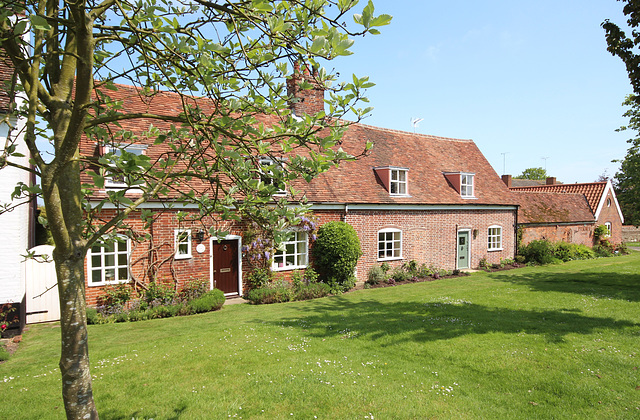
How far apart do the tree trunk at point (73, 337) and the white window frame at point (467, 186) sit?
2205 centimetres

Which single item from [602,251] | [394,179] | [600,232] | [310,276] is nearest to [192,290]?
[310,276]

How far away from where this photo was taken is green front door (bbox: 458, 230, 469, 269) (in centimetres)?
2230

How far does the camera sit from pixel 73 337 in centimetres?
347

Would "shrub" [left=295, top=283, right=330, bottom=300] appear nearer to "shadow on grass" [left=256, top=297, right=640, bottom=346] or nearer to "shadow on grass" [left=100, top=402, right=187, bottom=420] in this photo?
"shadow on grass" [left=256, top=297, right=640, bottom=346]

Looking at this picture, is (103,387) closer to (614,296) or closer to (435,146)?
(614,296)

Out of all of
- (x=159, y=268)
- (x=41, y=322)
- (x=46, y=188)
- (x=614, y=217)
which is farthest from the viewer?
(x=614, y=217)

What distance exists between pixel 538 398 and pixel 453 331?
345 cm

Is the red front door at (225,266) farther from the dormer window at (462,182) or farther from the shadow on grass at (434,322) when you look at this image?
the dormer window at (462,182)

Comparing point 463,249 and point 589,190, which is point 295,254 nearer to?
point 463,249

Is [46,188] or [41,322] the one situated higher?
[46,188]

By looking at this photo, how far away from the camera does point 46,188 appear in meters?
3.28

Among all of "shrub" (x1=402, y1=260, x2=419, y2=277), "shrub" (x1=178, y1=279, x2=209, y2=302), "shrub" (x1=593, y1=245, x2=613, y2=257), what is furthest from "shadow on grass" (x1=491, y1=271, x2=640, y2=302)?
"shrub" (x1=178, y1=279, x2=209, y2=302)

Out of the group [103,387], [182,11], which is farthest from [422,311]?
[182,11]

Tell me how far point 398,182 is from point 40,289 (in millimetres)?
15516
